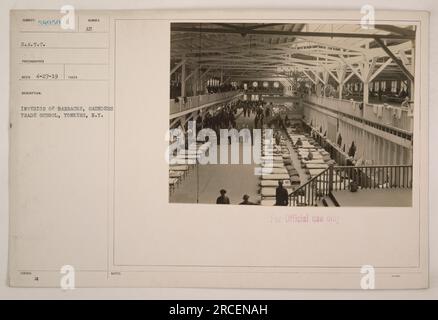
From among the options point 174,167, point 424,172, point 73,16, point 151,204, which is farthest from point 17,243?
point 424,172

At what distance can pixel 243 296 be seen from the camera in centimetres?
160

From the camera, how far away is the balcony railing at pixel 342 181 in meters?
1.56

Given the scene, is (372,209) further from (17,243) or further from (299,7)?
(17,243)

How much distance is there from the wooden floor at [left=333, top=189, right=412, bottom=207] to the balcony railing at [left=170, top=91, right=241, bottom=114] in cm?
45

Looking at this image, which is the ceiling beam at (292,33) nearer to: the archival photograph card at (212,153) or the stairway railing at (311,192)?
the archival photograph card at (212,153)

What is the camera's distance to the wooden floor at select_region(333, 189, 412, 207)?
157cm

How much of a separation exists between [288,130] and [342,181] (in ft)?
0.76

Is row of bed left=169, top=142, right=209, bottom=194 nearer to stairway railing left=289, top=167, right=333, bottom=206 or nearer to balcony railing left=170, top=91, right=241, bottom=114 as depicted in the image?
balcony railing left=170, top=91, right=241, bottom=114

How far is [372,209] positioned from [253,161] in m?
0.40

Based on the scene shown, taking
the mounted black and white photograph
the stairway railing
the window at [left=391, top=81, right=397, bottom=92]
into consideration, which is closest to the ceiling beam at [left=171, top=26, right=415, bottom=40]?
the mounted black and white photograph

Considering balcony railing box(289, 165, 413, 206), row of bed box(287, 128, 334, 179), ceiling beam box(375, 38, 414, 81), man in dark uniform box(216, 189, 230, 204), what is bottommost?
man in dark uniform box(216, 189, 230, 204)

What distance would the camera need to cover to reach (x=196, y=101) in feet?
5.21

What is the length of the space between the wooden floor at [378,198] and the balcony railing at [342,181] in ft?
0.06

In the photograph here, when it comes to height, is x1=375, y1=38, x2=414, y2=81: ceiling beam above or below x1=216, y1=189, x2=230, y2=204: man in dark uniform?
above
